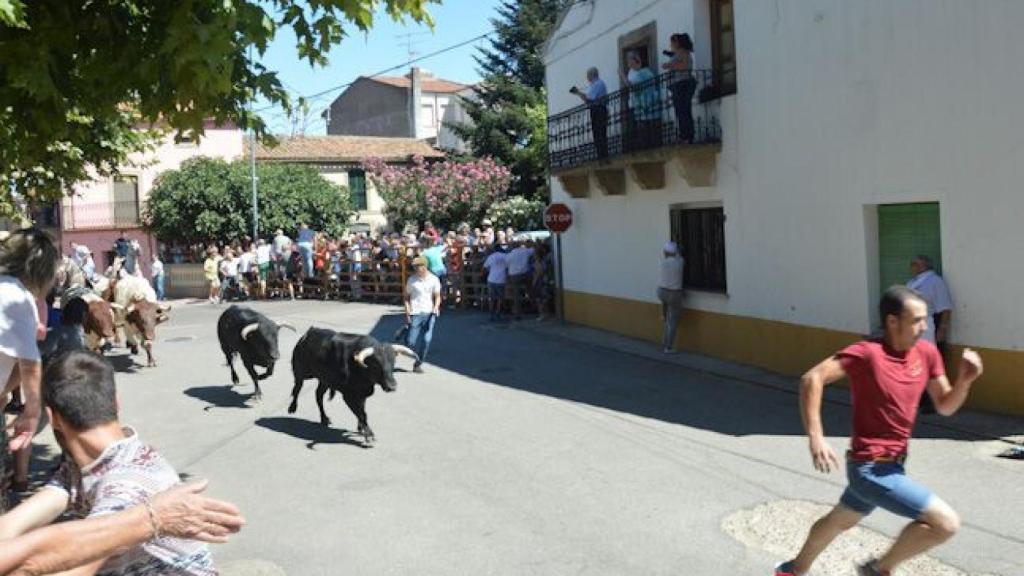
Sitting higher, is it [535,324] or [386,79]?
[386,79]

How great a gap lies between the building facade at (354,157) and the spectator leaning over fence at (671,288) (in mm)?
33287

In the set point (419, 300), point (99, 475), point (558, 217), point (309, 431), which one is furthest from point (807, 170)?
point (99, 475)

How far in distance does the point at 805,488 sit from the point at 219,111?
5.12 meters

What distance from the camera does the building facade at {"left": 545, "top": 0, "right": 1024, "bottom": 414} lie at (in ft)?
32.2

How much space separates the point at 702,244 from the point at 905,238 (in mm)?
4602

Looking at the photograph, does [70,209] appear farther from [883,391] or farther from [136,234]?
[883,391]

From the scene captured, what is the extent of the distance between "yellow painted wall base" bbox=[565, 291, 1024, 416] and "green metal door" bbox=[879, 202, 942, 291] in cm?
88

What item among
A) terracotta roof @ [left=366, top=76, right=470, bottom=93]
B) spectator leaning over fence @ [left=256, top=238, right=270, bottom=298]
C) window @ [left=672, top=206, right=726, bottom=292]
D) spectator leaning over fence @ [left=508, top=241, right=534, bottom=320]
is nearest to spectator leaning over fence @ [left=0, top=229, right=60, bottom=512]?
window @ [left=672, top=206, right=726, bottom=292]

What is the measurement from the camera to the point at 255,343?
12008mm

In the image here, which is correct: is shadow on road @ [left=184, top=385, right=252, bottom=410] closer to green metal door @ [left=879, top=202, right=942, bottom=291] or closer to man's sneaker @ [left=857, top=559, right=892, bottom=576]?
green metal door @ [left=879, top=202, right=942, bottom=291]

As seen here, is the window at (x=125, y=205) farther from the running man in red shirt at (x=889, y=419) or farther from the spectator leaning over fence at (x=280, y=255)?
the running man in red shirt at (x=889, y=419)

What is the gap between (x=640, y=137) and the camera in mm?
15547

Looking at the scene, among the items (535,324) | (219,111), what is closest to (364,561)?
(219,111)

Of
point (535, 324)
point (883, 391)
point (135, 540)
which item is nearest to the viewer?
point (135, 540)
